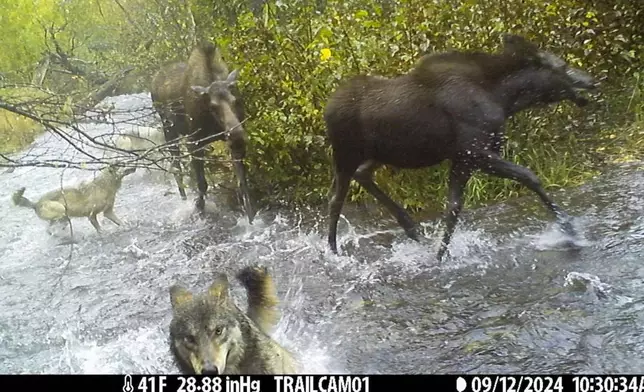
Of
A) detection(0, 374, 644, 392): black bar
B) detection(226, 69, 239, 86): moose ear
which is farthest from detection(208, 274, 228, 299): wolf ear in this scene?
detection(226, 69, 239, 86): moose ear

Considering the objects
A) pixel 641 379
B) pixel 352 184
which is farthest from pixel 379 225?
pixel 641 379

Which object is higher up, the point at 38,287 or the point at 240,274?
the point at 240,274

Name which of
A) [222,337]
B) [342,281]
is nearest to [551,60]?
[342,281]

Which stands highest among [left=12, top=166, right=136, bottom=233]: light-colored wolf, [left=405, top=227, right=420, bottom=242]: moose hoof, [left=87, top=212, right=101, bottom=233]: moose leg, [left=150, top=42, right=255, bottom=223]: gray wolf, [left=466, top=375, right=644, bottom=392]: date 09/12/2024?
[left=150, top=42, right=255, bottom=223]: gray wolf

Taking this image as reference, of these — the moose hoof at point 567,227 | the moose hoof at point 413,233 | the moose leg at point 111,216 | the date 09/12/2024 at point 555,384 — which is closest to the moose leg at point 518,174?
the moose hoof at point 567,227

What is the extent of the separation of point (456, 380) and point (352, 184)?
97 cm

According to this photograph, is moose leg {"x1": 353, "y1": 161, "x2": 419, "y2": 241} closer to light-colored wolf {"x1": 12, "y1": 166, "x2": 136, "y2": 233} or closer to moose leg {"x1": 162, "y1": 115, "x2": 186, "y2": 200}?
moose leg {"x1": 162, "y1": 115, "x2": 186, "y2": 200}

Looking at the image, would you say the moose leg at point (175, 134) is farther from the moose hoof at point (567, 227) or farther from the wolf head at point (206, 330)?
the moose hoof at point (567, 227)

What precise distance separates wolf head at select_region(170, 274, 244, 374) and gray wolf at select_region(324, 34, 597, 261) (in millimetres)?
853

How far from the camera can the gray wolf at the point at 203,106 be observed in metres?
2.68

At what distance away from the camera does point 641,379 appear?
1.78 m

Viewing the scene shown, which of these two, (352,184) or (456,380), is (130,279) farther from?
(456,380)

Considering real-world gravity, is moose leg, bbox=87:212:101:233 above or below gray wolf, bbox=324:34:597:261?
below

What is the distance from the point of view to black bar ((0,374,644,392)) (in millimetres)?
1767
